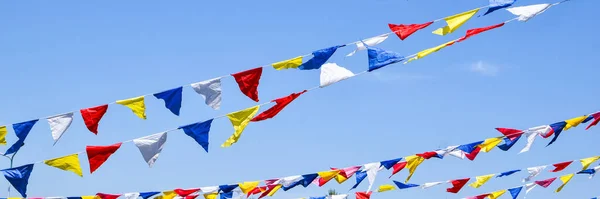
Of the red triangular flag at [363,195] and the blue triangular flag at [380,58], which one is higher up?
the blue triangular flag at [380,58]

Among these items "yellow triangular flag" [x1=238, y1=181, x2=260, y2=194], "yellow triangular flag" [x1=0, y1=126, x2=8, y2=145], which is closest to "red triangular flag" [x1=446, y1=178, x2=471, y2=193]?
"yellow triangular flag" [x1=238, y1=181, x2=260, y2=194]

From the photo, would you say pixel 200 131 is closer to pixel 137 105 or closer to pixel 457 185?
pixel 137 105

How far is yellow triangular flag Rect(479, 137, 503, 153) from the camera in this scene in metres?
14.1

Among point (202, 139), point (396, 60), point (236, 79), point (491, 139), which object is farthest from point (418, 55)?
point (491, 139)

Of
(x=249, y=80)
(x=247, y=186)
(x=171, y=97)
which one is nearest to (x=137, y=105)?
(x=171, y=97)

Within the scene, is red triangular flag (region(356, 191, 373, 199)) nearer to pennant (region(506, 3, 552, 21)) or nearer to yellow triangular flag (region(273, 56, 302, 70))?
yellow triangular flag (region(273, 56, 302, 70))

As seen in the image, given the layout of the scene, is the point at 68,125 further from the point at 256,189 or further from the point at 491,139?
the point at 491,139

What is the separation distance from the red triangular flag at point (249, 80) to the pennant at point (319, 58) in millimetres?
631

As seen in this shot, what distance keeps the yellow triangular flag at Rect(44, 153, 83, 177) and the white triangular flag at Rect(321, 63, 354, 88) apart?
3.48 metres

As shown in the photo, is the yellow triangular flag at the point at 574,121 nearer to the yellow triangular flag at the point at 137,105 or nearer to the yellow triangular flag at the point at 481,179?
the yellow triangular flag at the point at 481,179

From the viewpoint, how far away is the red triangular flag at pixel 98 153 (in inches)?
460

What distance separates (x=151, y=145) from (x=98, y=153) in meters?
0.70

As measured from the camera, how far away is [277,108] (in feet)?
37.5

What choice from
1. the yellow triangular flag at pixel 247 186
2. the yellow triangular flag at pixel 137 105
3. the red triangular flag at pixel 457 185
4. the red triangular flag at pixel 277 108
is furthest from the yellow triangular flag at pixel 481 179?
the yellow triangular flag at pixel 137 105
